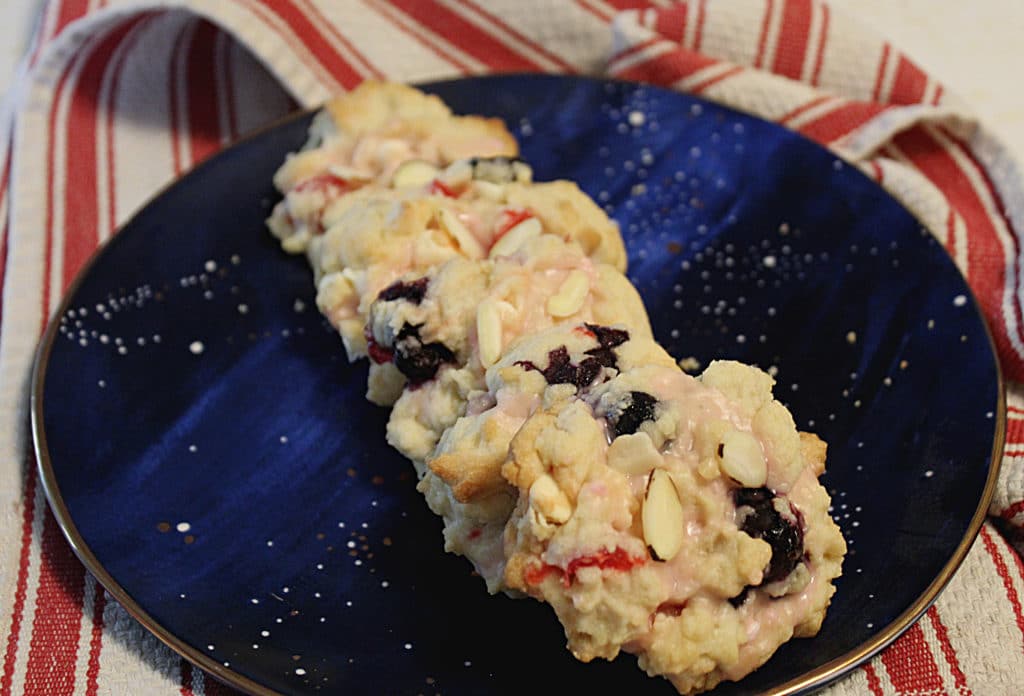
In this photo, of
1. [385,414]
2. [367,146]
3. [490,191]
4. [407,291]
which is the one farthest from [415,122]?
[385,414]

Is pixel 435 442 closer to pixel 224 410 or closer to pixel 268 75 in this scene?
pixel 224 410

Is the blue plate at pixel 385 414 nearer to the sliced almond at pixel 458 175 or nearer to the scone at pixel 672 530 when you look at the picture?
the scone at pixel 672 530

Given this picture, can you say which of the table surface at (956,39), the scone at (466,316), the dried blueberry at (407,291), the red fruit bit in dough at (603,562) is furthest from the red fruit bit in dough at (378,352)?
→ the table surface at (956,39)

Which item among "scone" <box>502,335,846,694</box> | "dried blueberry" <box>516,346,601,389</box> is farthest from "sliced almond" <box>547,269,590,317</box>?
"scone" <box>502,335,846,694</box>

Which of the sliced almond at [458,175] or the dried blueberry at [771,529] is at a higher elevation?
the sliced almond at [458,175]

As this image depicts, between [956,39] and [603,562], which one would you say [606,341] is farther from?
[956,39]

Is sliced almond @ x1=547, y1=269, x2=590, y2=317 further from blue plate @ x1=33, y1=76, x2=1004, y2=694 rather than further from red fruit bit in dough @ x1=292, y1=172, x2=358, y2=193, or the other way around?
red fruit bit in dough @ x1=292, y1=172, x2=358, y2=193
